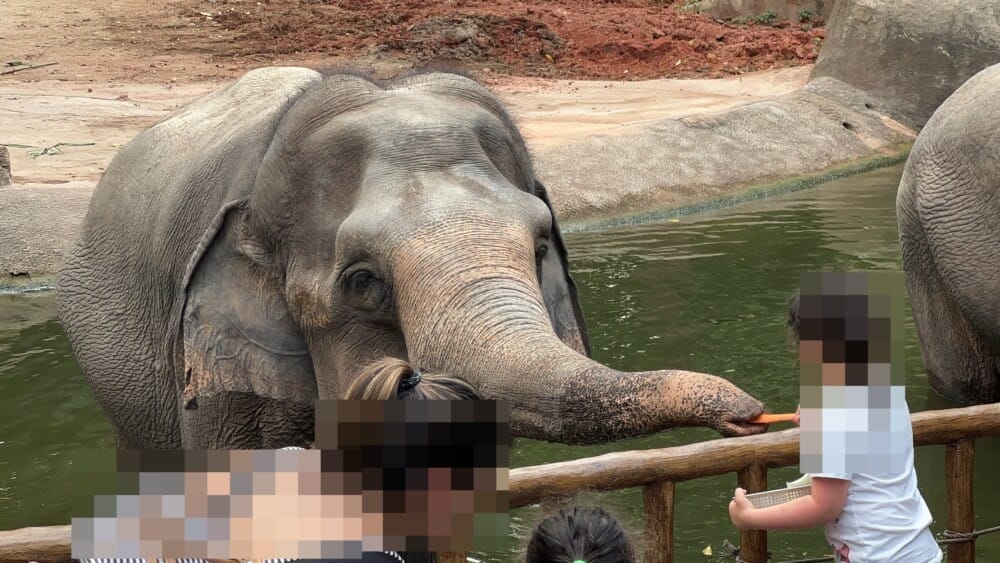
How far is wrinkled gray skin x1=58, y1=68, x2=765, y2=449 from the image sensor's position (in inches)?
113

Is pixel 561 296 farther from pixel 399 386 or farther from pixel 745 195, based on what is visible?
pixel 745 195

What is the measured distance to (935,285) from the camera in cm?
573

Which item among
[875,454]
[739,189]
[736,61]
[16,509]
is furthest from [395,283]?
[736,61]

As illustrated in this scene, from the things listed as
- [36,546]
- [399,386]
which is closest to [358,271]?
[36,546]

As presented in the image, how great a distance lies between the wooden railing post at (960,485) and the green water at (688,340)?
78 cm

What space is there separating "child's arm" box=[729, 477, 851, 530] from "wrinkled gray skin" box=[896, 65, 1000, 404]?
290 cm

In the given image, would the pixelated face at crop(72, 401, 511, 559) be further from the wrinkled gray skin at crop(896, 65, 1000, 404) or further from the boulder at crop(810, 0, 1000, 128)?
the boulder at crop(810, 0, 1000, 128)

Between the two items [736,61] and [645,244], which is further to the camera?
[736,61]

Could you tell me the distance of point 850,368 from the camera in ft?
8.13

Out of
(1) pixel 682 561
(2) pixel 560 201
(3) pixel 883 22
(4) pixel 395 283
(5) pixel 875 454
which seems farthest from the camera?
(3) pixel 883 22

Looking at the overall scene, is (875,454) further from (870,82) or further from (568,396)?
(870,82)

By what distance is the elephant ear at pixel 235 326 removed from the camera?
3705 millimetres

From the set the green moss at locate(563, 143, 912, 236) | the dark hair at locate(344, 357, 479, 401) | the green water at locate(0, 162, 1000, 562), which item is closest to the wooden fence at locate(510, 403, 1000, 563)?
the green water at locate(0, 162, 1000, 562)

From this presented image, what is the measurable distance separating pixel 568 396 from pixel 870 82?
11390mm
